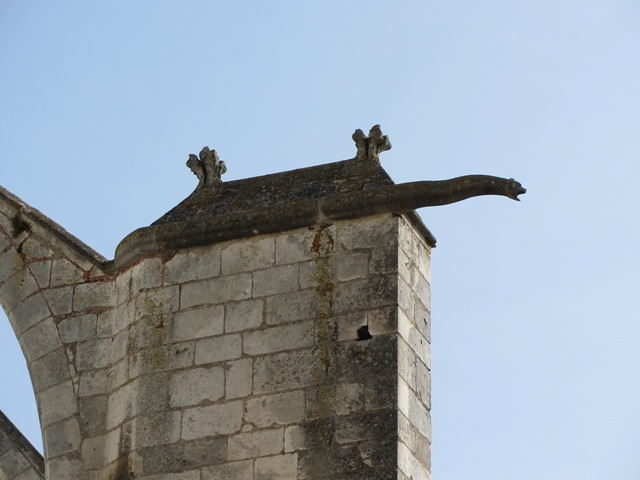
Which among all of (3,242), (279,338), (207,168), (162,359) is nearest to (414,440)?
(279,338)

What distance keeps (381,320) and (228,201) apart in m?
1.20

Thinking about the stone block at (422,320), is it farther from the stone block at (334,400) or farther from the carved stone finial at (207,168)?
the carved stone finial at (207,168)

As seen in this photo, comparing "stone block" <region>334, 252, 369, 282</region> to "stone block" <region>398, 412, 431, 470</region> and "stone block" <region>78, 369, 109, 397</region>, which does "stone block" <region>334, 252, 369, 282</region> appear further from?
"stone block" <region>78, 369, 109, 397</region>

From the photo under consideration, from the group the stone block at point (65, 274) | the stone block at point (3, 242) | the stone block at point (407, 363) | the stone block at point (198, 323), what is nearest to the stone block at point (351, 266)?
the stone block at point (407, 363)

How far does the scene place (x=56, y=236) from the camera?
861 cm

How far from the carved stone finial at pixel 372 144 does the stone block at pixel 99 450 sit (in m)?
1.75

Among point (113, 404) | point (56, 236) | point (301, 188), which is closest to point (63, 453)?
point (113, 404)

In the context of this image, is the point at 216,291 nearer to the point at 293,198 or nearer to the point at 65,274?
the point at 293,198

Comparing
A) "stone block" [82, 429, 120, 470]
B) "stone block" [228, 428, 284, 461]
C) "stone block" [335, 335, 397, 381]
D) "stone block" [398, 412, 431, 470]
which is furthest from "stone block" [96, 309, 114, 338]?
"stone block" [398, 412, 431, 470]

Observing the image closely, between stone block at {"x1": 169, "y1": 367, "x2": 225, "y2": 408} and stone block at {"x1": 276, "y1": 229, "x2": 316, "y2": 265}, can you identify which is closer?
stone block at {"x1": 169, "y1": 367, "x2": 225, "y2": 408}

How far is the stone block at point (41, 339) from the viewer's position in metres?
8.38

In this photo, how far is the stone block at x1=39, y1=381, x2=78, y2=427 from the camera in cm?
820

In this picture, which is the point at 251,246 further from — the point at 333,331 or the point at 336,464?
the point at 336,464

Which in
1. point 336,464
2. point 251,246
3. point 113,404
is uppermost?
point 251,246
